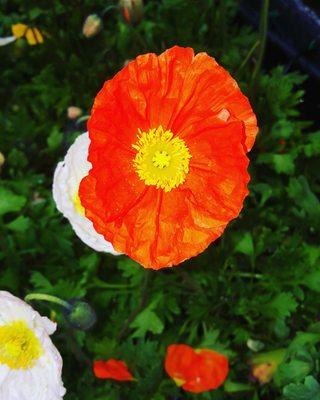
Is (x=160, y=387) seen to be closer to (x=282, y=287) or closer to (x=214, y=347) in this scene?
(x=214, y=347)

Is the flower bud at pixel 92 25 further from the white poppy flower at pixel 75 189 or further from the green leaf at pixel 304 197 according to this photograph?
the green leaf at pixel 304 197

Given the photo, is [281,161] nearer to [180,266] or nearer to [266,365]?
[180,266]

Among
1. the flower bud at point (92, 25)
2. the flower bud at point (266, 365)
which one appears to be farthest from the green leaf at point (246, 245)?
the flower bud at point (92, 25)

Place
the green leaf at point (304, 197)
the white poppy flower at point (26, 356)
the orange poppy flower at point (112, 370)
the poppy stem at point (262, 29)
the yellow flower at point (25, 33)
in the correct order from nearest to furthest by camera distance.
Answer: the white poppy flower at point (26, 356) < the orange poppy flower at point (112, 370) < the poppy stem at point (262, 29) < the green leaf at point (304, 197) < the yellow flower at point (25, 33)

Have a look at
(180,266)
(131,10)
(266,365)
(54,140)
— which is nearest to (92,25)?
(131,10)

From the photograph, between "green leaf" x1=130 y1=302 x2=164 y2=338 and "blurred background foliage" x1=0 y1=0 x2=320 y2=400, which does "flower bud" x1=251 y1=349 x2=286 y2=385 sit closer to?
"blurred background foliage" x1=0 y1=0 x2=320 y2=400

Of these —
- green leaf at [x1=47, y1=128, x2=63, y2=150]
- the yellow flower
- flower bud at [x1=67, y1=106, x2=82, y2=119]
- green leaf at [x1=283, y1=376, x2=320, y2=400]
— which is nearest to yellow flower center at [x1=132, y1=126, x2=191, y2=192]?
→ green leaf at [x1=283, y1=376, x2=320, y2=400]
